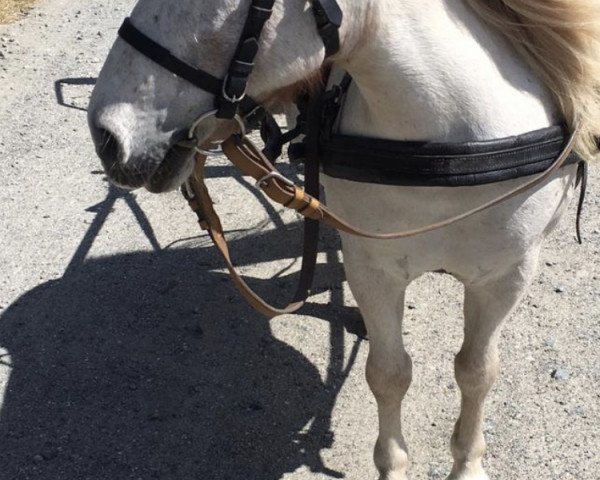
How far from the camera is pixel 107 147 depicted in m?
1.70

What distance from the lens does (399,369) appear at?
8.32ft

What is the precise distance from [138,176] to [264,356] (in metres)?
1.67

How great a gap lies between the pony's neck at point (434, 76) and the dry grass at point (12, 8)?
5088mm

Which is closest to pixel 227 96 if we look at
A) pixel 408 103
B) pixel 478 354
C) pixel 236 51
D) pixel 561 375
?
pixel 236 51

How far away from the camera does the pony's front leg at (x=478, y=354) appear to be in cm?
234

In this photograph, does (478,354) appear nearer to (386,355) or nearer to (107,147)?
(386,355)

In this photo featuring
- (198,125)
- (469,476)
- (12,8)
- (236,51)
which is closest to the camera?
(236,51)

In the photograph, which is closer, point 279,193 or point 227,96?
point 227,96

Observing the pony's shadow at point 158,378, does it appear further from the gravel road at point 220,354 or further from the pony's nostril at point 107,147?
the pony's nostril at point 107,147

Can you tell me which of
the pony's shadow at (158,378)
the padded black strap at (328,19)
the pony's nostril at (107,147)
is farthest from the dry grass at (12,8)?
the padded black strap at (328,19)

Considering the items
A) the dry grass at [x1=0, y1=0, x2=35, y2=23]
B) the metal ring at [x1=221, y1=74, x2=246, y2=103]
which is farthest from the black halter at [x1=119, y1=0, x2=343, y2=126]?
the dry grass at [x1=0, y1=0, x2=35, y2=23]

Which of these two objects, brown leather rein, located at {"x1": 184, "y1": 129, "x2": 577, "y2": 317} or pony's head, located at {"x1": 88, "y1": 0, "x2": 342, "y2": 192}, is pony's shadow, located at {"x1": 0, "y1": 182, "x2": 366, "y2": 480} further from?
pony's head, located at {"x1": 88, "y1": 0, "x2": 342, "y2": 192}

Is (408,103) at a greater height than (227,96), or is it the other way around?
(227,96)

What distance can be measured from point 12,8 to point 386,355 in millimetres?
5178
